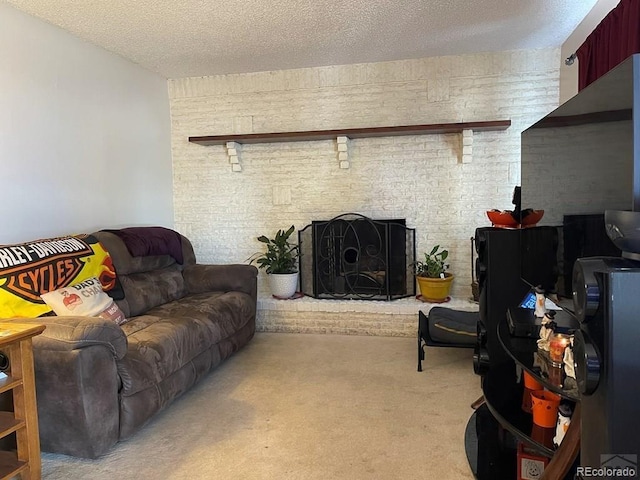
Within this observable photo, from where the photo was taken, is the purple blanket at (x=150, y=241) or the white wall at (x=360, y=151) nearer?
the purple blanket at (x=150, y=241)

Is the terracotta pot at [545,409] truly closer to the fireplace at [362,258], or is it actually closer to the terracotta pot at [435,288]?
the terracotta pot at [435,288]

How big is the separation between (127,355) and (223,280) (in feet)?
4.48

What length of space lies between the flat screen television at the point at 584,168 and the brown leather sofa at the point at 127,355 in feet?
5.76

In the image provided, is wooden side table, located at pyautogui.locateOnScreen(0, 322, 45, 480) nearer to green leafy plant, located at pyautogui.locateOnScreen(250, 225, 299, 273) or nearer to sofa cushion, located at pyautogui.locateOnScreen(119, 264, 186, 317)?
sofa cushion, located at pyautogui.locateOnScreen(119, 264, 186, 317)

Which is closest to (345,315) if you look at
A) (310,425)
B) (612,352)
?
(310,425)

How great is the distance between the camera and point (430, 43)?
3459 mm

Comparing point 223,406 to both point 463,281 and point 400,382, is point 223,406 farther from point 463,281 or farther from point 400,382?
point 463,281

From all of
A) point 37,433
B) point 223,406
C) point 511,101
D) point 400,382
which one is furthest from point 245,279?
point 511,101

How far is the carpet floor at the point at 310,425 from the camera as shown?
72.2 inches

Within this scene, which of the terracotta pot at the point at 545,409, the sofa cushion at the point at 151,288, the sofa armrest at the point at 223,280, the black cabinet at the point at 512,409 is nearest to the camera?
the black cabinet at the point at 512,409

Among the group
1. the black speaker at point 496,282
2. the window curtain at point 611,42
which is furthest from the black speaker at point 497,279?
the window curtain at point 611,42

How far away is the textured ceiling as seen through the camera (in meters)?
2.72

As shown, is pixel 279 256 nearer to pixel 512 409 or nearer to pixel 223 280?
pixel 223 280

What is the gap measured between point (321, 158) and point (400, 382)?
2.18 m
